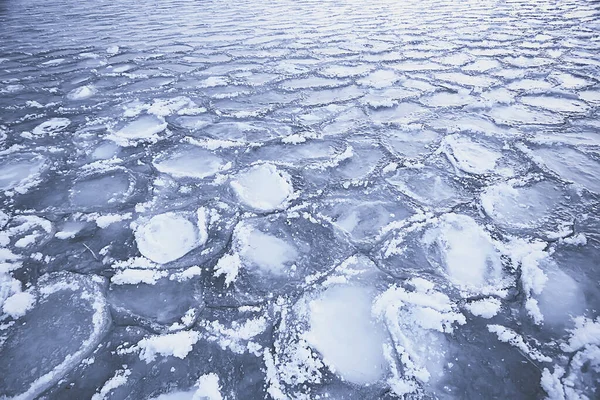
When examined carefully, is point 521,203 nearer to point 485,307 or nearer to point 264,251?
point 485,307

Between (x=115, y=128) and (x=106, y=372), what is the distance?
162 centimetres

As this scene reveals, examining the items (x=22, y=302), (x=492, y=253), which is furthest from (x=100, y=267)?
(x=492, y=253)

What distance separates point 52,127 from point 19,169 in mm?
545

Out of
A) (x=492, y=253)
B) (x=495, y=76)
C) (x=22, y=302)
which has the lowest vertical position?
(x=22, y=302)

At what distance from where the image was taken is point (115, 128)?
1.92 m

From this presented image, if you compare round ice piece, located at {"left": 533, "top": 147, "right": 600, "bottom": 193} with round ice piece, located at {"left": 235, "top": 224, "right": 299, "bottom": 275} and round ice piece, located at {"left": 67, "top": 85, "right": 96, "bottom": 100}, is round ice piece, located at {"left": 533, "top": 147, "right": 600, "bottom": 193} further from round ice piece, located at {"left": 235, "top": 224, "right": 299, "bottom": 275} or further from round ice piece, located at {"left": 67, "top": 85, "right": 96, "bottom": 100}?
round ice piece, located at {"left": 67, "top": 85, "right": 96, "bottom": 100}

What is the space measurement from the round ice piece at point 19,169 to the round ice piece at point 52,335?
771 mm

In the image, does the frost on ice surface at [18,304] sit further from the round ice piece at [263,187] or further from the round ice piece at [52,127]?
the round ice piece at [52,127]

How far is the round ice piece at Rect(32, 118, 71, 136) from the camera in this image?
1.89 meters

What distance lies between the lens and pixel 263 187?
1.40 meters

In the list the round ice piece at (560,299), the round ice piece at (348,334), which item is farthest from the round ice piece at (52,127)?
the round ice piece at (560,299)

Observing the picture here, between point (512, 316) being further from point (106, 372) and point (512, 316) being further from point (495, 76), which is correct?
point (495, 76)

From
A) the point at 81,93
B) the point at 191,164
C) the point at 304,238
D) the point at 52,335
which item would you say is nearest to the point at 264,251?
the point at 304,238

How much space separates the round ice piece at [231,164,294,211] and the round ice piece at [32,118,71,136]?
1.38 meters
